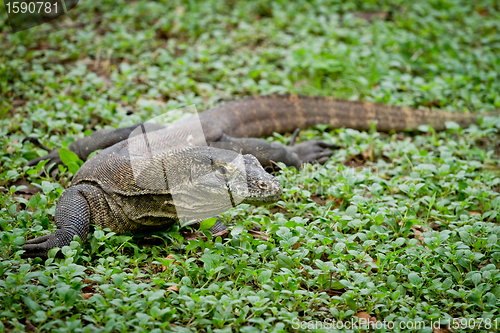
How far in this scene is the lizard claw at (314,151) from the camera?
199 inches

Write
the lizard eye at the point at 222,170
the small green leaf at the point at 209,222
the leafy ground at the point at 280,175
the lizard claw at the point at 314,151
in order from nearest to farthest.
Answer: the leafy ground at the point at 280,175 → the lizard eye at the point at 222,170 → the small green leaf at the point at 209,222 → the lizard claw at the point at 314,151

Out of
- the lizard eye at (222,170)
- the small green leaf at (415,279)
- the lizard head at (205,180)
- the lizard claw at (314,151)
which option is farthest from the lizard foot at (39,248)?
the lizard claw at (314,151)

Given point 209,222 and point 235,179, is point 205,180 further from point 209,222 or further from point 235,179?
point 209,222

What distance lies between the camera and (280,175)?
4414 mm

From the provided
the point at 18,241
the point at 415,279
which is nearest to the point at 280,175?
the point at 415,279

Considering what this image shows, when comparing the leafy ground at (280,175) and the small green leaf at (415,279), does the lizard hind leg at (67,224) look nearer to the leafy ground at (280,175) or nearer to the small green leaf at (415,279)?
the leafy ground at (280,175)

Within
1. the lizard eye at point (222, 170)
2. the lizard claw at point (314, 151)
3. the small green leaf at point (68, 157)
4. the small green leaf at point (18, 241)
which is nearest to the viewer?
the small green leaf at point (18, 241)

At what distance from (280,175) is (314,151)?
A: 90 cm

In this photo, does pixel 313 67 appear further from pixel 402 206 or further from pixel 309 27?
pixel 402 206

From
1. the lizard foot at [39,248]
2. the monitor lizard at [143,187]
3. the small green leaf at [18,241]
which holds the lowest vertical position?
the lizard foot at [39,248]

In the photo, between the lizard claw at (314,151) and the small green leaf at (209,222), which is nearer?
the small green leaf at (209,222)

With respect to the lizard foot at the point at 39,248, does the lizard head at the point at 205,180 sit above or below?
above

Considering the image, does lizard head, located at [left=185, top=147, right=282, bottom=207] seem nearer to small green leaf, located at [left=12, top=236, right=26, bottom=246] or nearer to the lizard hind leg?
the lizard hind leg

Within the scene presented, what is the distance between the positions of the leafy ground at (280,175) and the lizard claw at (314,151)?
0.14 metres
